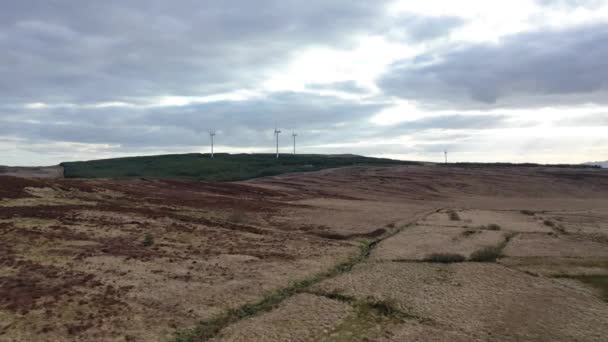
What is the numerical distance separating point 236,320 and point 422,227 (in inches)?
1157

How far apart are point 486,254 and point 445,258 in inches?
134

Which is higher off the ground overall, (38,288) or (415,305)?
(38,288)

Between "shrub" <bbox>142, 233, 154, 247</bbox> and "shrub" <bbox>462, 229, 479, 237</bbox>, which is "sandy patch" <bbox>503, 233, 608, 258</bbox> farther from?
"shrub" <bbox>142, 233, 154, 247</bbox>

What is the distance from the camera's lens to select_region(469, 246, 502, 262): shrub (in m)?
31.3

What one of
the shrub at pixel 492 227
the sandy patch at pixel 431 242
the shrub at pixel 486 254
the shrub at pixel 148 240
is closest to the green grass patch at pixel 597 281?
the shrub at pixel 486 254

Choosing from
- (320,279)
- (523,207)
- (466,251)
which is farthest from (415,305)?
(523,207)

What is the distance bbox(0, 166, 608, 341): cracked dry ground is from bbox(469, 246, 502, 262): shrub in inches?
14.1

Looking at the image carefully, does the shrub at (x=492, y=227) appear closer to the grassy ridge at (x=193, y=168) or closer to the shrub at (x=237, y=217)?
the shrub at (x=237, y=217)

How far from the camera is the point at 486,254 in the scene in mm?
32344

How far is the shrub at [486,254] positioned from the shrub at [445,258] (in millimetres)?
790

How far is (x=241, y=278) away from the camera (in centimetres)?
2478

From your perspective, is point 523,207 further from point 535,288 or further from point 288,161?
point 288,161

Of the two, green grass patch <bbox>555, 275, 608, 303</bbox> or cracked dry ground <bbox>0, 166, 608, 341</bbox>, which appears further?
green grass patch <bbox>555, 275, 608, 303</bbox>

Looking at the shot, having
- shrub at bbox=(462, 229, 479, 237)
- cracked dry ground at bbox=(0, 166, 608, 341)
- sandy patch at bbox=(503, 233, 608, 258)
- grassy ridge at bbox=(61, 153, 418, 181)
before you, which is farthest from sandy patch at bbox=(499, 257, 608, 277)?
grassy ridge at bbox=(61, 153, 418, 181)
